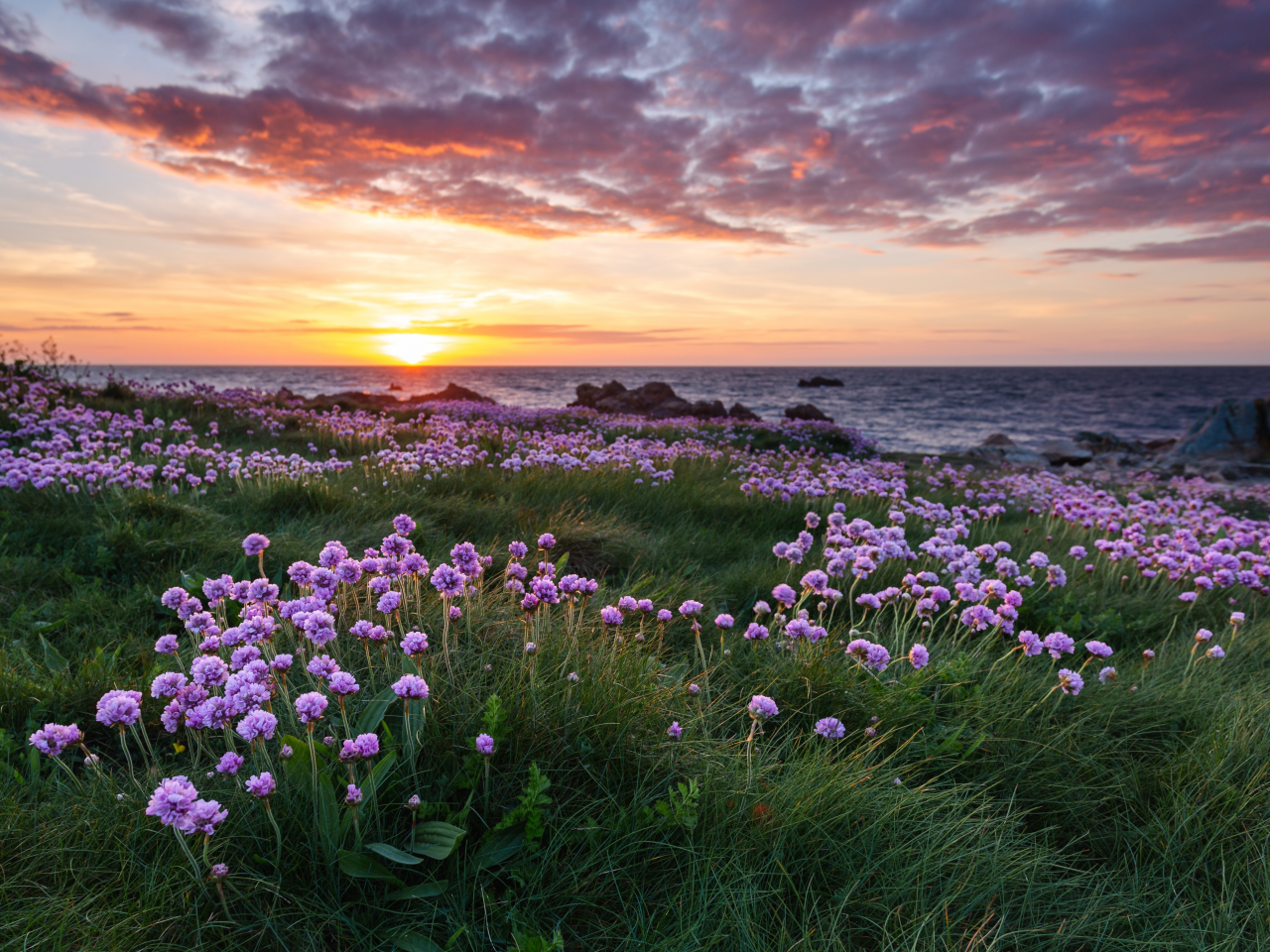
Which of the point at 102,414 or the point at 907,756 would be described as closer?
the point at 907,756

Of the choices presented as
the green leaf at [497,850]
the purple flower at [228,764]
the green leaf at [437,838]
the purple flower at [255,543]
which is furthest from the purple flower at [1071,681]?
the purple flower at [255,543]

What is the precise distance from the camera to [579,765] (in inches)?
89.1

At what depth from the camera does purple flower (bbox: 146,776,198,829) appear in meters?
1.52

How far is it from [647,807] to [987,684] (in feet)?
7.14

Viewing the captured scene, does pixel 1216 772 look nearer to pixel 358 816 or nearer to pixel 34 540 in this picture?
pixel 358 816

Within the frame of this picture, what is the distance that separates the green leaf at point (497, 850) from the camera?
1.96 metres

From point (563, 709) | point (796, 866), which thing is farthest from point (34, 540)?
point (796, 866)

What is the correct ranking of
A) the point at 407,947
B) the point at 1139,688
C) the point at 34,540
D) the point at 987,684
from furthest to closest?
the point at 34,540, the point at 1139,688, the point at 987,684, the point at 407,947

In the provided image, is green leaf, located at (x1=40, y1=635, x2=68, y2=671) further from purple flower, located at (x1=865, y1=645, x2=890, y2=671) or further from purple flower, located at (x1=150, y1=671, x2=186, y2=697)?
purple flower, located at (x1=865, y1=645, x2=890, y2=671)

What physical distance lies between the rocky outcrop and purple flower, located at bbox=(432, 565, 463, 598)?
21987 mm

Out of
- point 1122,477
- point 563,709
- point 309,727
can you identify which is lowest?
point 1122,477

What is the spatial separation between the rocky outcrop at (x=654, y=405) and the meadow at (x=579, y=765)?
20.9 meters

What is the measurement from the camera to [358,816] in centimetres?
185

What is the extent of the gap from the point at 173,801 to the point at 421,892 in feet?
2.40
